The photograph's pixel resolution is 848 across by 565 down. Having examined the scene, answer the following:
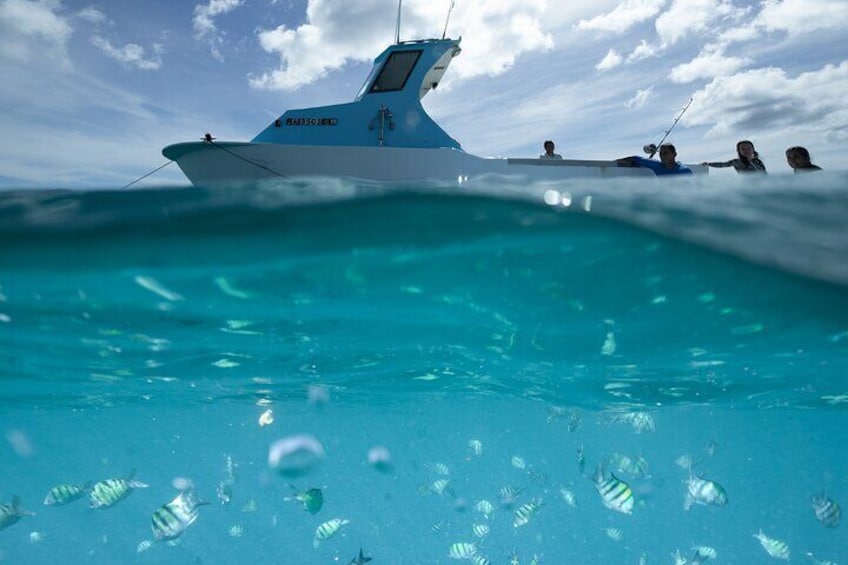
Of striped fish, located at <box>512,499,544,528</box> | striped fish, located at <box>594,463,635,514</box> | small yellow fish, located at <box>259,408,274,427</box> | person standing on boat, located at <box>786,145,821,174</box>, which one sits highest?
person standing on boat, located at <box>786,145,821,174</box>

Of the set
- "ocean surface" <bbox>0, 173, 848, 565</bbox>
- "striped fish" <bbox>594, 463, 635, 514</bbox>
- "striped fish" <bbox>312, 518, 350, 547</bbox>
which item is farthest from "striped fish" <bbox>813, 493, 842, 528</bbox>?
"striped fish" <bbox>312, 518, 350, 547</bbox>

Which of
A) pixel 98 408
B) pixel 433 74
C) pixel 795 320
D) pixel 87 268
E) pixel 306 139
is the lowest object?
pixel 98 408

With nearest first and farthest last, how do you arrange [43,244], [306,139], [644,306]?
[43,244], [644,306], [306,139]

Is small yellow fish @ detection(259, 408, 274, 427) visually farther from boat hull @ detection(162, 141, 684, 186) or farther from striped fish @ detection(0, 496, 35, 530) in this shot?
boat hull @ detection(162, 141, 684, 186)

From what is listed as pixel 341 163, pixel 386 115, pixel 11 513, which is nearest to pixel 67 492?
pixel 11 513

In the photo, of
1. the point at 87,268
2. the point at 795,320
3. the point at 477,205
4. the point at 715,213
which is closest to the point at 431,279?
the point at 477,205

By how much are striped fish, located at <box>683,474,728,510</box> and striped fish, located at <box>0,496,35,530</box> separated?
9.33 m

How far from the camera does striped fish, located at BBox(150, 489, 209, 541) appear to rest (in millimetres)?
7156

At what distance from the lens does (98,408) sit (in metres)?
22.7

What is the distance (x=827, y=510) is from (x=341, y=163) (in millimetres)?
13293

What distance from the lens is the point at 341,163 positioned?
624 inches

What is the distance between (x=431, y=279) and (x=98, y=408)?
69.7 feet

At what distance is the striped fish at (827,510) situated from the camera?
8.23 metres

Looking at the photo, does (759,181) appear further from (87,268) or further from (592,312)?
(87,268)
